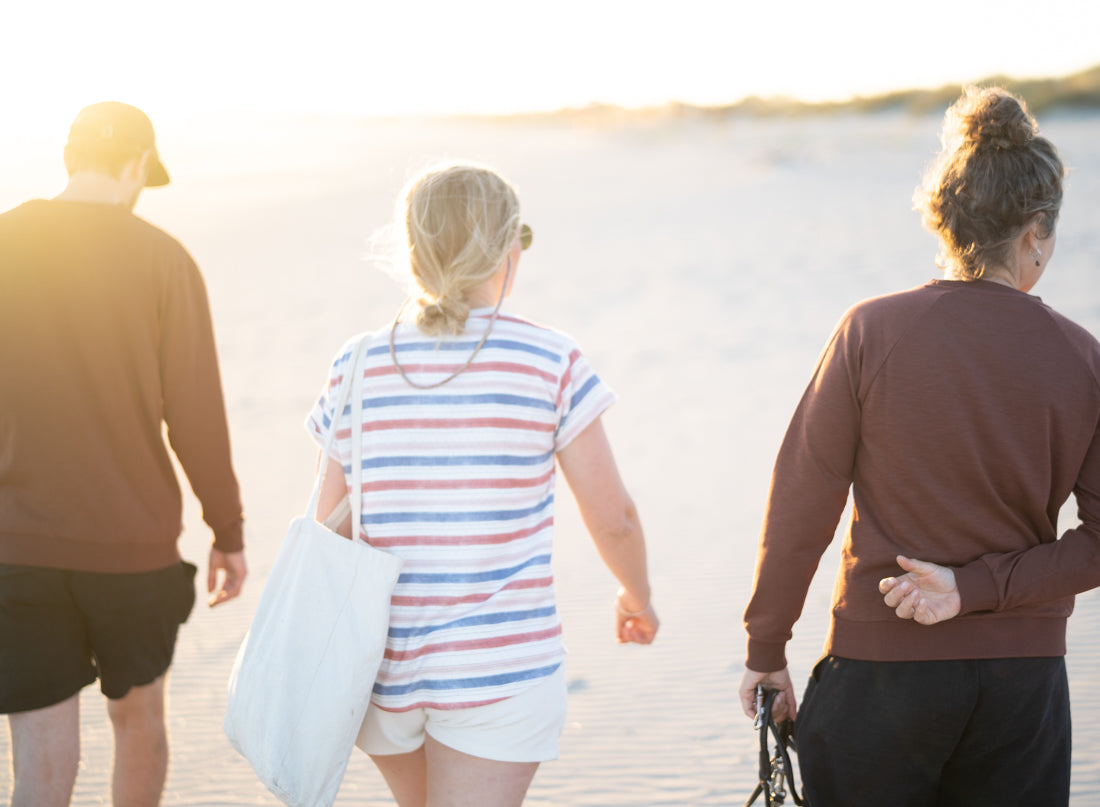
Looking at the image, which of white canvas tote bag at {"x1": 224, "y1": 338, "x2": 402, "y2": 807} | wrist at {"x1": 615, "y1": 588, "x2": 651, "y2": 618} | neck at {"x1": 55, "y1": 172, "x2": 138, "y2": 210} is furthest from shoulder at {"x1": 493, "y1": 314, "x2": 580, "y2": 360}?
neck at {"x1": 55, "y1": 172, "x2": 138, "y2": 210}

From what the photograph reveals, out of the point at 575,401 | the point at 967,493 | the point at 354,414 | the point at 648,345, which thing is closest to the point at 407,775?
the point at 354,414

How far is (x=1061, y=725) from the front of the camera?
2.01m

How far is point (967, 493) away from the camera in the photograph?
1.96 metres

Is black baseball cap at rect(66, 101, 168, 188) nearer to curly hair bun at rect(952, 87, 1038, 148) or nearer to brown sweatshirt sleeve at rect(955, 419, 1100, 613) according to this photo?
curly hair bun at rect(952, 87, 1038, 148)

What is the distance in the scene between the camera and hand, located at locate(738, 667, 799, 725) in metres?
2.24

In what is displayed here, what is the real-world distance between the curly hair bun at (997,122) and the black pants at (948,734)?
3.42 ft

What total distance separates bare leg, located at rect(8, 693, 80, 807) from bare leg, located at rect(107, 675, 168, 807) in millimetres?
207

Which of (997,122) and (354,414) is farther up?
(997,122)

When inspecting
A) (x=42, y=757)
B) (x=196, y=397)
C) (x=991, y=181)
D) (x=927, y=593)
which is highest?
(x=991, y=181)

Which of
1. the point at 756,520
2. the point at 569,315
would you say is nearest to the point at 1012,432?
the point at 756,520

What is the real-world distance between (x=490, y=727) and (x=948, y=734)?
0.92m

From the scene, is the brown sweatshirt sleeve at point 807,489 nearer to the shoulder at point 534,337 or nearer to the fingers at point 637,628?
the fingers at point 637,628

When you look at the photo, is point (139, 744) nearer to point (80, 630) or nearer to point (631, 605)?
point (80, 630)

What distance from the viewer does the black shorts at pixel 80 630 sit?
2389mm
